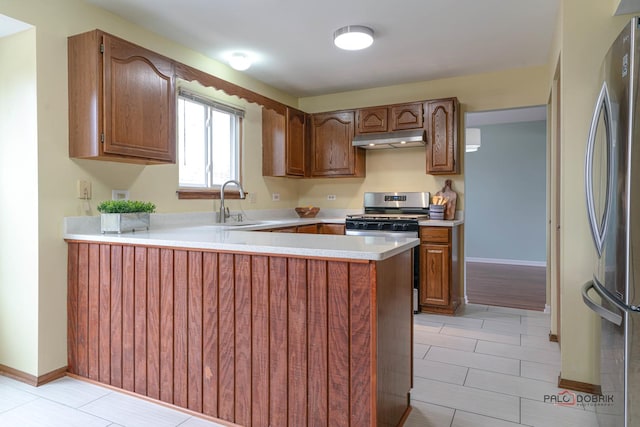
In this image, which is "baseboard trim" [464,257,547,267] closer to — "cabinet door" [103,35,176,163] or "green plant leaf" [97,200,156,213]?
"cabinet door" [103,35,176,163]

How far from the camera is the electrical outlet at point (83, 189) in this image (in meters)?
2.46

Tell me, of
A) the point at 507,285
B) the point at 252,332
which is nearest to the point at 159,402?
the point at 252,332

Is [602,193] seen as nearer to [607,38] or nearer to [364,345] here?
[607,38]

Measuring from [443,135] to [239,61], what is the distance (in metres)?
2.14

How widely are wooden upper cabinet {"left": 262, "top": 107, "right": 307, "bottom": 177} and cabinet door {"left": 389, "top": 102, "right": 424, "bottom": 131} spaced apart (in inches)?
42.3

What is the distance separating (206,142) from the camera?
145 inches

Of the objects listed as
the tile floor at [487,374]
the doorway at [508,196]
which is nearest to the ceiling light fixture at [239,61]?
the tile floor at [487,374]

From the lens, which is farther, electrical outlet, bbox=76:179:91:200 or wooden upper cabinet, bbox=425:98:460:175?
wooden upper cabinet, bbox=425:98:460:175

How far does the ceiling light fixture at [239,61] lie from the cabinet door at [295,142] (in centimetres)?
76

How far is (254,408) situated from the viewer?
70.4 inches

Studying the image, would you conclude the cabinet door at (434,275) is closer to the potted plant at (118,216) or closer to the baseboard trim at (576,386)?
the baseboard trim at (576,386)

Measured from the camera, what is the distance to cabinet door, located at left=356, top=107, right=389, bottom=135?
4238 mm

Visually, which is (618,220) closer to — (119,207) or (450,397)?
(450,397)

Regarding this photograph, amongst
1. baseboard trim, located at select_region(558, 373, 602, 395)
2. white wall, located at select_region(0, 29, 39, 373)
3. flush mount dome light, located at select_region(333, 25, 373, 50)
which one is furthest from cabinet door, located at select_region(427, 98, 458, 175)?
white wall, located at select_region(0, 29, 39, 373)
